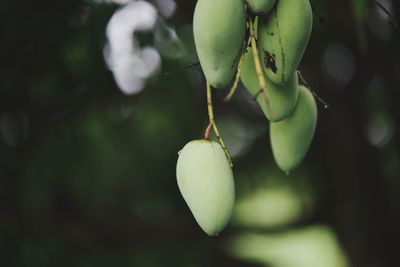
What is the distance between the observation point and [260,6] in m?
0.47

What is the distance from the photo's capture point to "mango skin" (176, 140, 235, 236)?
1.67 feet

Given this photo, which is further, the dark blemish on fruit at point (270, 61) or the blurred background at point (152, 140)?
the blurred background at point (152, 140)

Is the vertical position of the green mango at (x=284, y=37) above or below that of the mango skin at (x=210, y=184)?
above

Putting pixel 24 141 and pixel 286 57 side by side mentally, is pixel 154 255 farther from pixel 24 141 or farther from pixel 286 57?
pixel 286 57

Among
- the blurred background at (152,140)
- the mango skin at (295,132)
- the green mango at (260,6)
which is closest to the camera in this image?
the green mango at (260,6)

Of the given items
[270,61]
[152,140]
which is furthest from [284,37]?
[152,140]

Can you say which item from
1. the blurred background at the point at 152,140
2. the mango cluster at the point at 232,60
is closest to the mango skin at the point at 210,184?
the mango cluster at the point at 232,60

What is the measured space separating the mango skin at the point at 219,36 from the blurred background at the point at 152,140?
1.37 ft

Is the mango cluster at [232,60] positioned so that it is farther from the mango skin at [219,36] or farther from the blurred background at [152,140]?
the blurred background at [152,140]

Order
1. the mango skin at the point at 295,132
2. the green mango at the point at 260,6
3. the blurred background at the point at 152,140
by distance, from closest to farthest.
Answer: the green mango at the point at 260,6 < the mango skin at the point at 295,132 < the blurred background at the point at 152,140

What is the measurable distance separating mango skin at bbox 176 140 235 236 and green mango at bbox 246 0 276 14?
0.10m

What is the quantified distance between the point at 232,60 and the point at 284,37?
0.04 m

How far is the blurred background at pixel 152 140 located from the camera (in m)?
1.28

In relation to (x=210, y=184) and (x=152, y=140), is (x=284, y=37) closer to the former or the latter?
(x=210, y=184)
